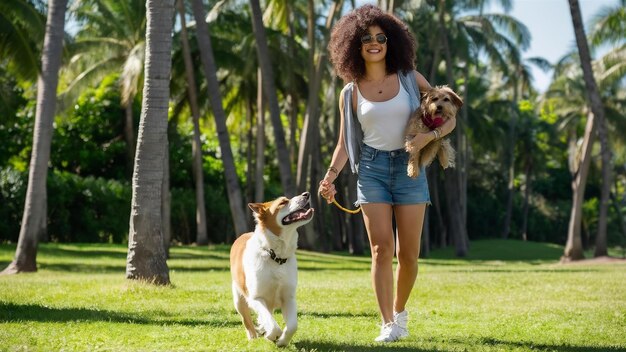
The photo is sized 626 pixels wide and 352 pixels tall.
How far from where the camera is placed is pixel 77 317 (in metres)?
9.91

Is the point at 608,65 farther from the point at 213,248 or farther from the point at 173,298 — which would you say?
the point at 173,298

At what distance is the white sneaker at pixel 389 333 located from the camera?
25.7 ft

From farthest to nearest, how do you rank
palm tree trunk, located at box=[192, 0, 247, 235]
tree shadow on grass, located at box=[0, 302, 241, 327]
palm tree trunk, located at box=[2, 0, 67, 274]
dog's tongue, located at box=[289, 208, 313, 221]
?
palm tree trunk, located at box=[192, 0, 247, 235] → palm tree trunk, located at box=[2, 0, 67, 274] → tree shadow on grass, located at box=[0, 302, 241, 327] → dog's tongue, located at box=[289, 208, 313, 221]

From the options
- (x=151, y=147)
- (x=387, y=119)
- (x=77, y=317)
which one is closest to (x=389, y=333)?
(x=387, y=119)

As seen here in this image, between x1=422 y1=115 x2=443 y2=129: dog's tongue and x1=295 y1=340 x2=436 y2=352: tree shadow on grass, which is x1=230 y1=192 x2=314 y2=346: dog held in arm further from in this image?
x1=422 y1=115 x2=443 y2=129: dog's tongue

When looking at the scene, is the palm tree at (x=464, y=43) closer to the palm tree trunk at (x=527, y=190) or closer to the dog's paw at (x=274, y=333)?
the palm tree trunk at (x=527, y=190)

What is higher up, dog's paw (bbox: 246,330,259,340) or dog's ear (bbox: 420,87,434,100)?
dog's ear (bbox: 420,87,434,100)

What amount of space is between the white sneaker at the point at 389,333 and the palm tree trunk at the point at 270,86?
18.8 metres

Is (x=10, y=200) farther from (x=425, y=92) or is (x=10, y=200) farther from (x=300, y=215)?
(x=300, y=215)

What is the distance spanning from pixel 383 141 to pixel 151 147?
629 cm

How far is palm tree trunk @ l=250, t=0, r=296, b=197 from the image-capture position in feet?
85.2

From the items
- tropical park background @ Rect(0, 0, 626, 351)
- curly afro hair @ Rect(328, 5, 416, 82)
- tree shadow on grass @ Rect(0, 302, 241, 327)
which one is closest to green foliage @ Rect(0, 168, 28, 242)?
tropical park background @ Rect(0, 0, 626, 351)

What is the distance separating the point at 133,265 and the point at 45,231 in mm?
18168

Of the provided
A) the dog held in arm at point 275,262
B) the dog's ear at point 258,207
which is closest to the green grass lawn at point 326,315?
the dog held in arm at point 275,262
